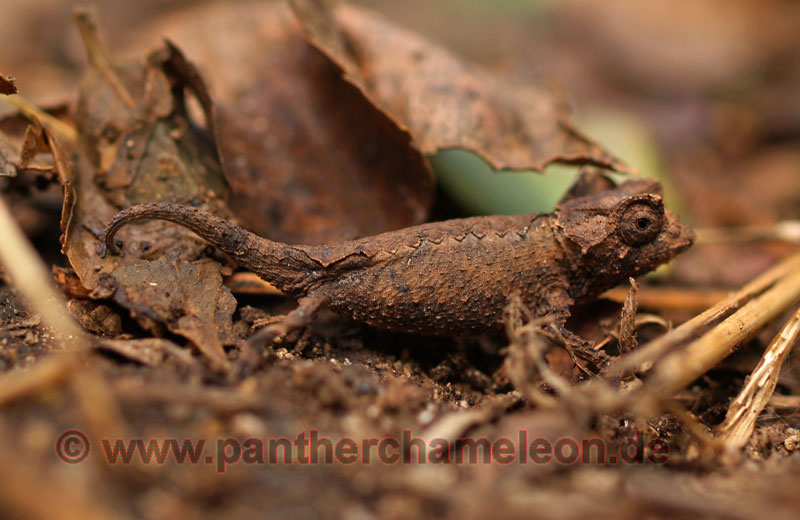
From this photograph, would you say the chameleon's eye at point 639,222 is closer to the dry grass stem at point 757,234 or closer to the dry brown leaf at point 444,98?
the dry brown leaf at point 444,98

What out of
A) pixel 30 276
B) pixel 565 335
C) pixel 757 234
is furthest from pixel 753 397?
pixel 30 276

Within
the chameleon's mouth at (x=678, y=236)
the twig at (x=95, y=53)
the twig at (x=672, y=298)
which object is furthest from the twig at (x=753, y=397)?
the twig at (x=95, y=53)

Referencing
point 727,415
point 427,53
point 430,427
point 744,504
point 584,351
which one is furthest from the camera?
point 427,53

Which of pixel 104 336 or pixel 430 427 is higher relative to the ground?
pixel 104 336

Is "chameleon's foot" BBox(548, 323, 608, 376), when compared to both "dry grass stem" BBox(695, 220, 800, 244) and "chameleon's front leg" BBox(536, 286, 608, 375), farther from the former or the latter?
"dry grass stem" BBox(695, 220, 800, 244)

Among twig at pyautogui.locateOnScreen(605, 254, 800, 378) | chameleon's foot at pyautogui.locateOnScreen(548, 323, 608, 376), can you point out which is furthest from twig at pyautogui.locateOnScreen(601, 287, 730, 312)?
chameleon's foot at pyautogui.locateOnScreen(548, 323, 608, 376)

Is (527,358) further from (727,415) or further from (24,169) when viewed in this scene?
(24,169)

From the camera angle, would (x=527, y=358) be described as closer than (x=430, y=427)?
No

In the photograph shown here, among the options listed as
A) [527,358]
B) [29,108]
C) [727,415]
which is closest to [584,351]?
[527,358]
